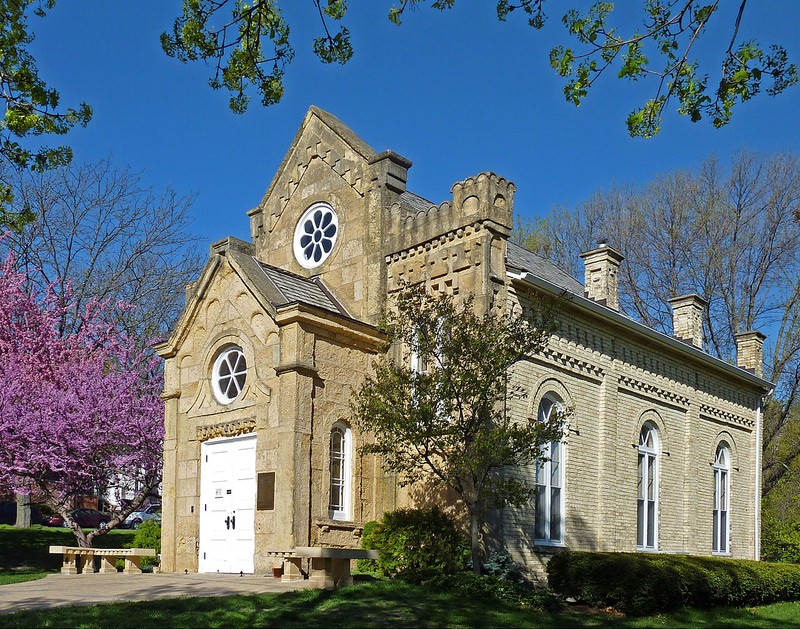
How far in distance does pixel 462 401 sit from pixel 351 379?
3.53 m

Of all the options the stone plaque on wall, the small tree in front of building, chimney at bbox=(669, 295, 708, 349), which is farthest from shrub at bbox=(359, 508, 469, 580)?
chimney at bbox=(669, 295, 708, 349)

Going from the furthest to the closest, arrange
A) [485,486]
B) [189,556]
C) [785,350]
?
[785,350], [189,556], [485,486]

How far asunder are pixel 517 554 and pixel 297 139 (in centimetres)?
1091

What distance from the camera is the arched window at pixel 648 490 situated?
21156 millimetres

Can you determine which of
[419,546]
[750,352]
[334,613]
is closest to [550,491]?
[419,546]

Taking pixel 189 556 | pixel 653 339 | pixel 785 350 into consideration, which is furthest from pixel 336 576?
pixel 785 350

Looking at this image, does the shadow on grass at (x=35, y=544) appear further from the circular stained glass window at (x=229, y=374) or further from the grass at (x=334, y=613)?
the grass at (x=334, y=613)

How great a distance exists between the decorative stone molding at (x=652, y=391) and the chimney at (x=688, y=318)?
330 centimetres

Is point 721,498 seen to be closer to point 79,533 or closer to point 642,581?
point 642,581

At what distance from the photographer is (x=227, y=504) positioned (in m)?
17.5

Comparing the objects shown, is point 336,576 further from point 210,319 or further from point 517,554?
point 210,319

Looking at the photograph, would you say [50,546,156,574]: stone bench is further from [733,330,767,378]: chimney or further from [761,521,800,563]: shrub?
[761,521,800,563]: shrub

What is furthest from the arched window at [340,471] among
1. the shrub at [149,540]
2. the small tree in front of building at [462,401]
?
the shrub at [149,540]

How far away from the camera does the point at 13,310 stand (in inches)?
1009
